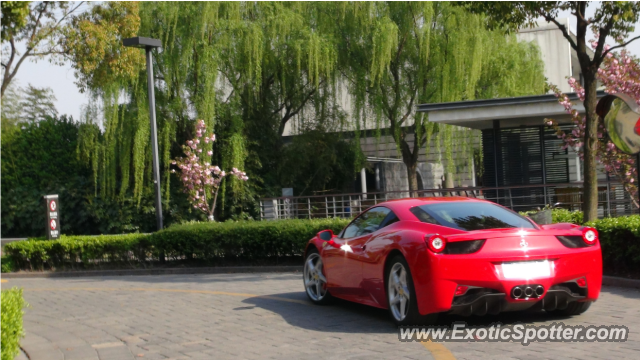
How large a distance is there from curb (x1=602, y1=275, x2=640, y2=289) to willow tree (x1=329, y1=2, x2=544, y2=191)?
570 inches

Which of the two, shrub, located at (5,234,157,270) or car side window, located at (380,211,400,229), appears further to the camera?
shrub, located at (5,234,157,270)

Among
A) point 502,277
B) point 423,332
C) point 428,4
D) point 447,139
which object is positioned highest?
point 428,4

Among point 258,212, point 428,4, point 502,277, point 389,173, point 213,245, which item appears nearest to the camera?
point 502,277

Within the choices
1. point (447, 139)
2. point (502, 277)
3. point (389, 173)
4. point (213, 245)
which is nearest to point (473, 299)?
point (502, 277)

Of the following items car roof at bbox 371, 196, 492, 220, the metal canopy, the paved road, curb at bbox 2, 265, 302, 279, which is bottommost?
curb at bbox 2, 265, 302, 279

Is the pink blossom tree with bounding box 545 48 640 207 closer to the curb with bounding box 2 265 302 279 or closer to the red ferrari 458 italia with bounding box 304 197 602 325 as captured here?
the curb with bounding box 2 265 302 279

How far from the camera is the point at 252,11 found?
2700cm

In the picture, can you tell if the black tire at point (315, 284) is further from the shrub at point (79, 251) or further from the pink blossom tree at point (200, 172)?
the pink blossom tree at point (200, 172)

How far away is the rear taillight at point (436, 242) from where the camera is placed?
695 cm

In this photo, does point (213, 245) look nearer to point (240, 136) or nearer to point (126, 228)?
point (240, 136)

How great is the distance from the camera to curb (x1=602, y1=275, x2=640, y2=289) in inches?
385

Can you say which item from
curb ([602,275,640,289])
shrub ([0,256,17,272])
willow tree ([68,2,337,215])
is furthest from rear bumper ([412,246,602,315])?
willow tree ([68,2,337,215])

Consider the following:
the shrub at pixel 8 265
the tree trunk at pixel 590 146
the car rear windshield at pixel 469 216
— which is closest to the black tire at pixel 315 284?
the car rear windshield at pixel 469 216

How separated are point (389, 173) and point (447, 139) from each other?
12522mm
